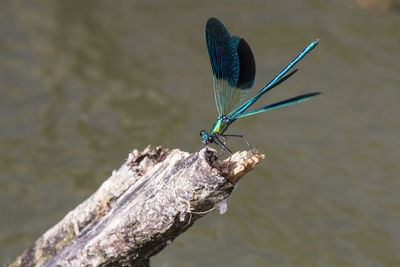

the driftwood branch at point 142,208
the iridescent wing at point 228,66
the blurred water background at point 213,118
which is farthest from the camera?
the blurred water background at point 213,118

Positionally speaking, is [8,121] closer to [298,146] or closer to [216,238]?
[216,238]

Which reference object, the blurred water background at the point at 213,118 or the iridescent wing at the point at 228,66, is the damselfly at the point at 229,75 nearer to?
the iridescent wing at the point at 228,66

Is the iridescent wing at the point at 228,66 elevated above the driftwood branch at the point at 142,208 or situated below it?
above

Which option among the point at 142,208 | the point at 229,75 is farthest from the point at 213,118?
the point at 142,208

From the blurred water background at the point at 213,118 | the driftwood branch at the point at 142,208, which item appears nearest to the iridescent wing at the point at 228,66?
the driftwood branch at the point at 142,208

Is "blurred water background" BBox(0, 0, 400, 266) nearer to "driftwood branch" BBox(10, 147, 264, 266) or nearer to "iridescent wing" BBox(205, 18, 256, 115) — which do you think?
"driftwood branch" BBox(10, 147, 264, 266)

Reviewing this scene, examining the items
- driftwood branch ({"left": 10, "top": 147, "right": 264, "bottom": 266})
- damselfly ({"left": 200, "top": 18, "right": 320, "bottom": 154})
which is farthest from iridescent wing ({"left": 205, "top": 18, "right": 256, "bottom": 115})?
driftwood branch ({"left": 10, "top": 147, "right": 264, "bottom": 266})

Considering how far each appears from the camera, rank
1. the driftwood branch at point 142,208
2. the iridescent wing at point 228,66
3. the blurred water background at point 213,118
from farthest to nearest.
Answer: the blurred water background at point 213,118 < the iridescent wing at point 228,66 < the driftwood branch at point 142,208

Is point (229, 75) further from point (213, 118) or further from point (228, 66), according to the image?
point (213, 118)
